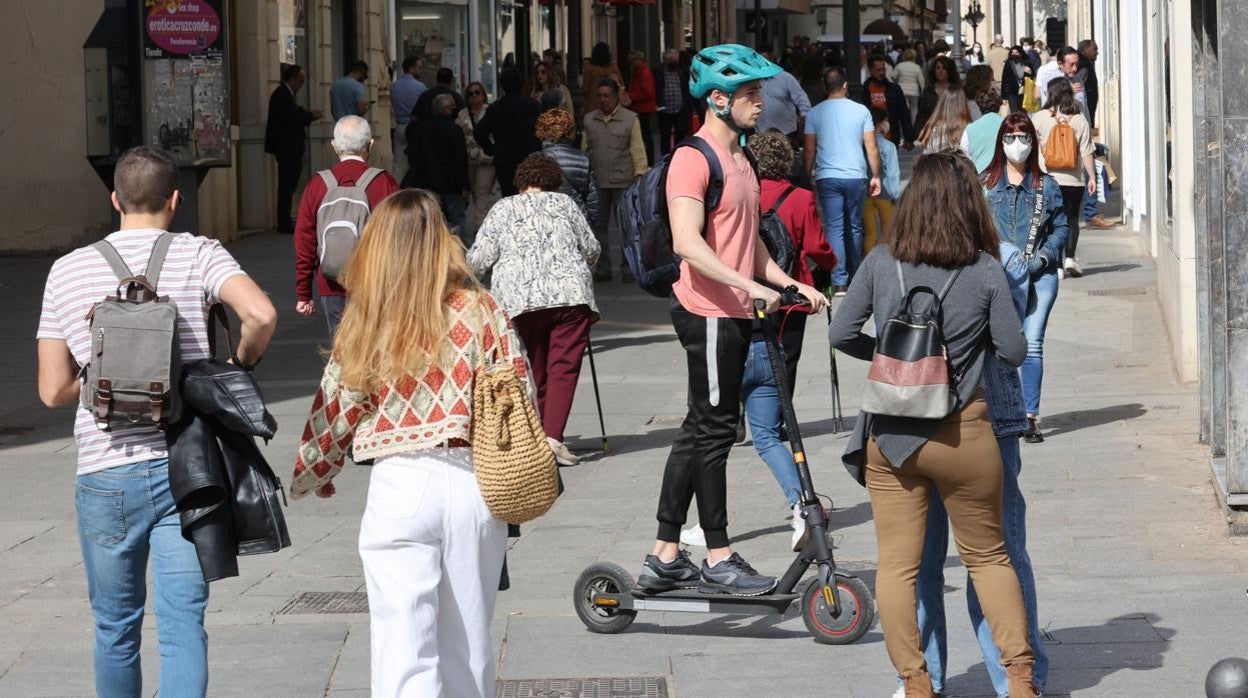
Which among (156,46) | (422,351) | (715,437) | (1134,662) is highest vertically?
(156,46)

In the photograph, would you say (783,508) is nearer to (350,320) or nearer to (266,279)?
(350,320)

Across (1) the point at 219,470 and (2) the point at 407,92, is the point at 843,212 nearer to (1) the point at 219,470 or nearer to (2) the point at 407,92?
(2) the point at 407,92

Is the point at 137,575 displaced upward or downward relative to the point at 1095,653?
upward

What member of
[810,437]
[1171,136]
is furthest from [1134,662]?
[1171,136]

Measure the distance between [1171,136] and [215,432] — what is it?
8.09 meters

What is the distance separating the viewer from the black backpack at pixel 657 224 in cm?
643

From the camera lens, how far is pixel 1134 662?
19.3 feet

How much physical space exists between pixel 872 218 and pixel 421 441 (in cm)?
1200

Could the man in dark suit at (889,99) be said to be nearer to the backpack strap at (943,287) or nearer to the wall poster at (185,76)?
the wall poster at (185,76)

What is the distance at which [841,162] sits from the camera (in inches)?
597

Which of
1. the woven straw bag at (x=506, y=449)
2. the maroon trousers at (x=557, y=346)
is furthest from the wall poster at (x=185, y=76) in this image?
the woven straw bag at (x=506, y=449)

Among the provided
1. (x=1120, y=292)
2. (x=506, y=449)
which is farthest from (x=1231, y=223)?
(x=1120, y=292)

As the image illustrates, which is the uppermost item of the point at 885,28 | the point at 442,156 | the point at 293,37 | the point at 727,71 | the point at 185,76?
the point at 885,28

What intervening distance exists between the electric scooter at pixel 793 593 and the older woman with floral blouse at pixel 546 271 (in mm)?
3112
